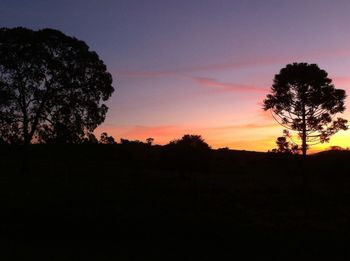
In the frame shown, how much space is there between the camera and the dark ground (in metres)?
14.9

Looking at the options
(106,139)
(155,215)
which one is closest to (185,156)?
(106,139)

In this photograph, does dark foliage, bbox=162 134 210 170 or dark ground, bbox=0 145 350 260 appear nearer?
dark ground, bbox=0 145 350 260

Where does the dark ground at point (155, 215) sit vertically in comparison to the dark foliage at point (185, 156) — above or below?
below

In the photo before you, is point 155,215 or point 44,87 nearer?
point 155,215

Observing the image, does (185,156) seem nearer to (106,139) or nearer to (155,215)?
(106,139)

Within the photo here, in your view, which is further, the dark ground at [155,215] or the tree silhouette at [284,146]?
the tree silhouette at [284,146]

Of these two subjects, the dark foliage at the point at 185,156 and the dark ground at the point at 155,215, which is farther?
the dark foliage at the point at 185,156

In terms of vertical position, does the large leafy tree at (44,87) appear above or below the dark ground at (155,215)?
above

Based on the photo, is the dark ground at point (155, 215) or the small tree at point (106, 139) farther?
the small tree at point (106, 139)

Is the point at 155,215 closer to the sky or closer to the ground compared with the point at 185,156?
closer to the ground

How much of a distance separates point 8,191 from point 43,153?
1325cm

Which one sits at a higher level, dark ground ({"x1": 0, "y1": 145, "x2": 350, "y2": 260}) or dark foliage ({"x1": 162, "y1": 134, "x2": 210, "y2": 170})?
dark foliage ({"x1": 162, "y1": 134, "x2": 210, "y2": 170})

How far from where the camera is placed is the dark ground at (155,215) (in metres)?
14.9

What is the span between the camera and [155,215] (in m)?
19.8
